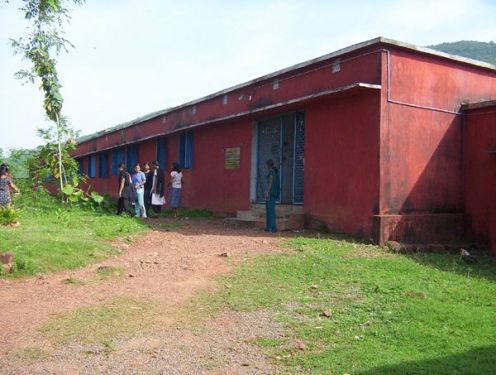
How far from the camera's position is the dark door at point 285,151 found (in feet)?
37.9

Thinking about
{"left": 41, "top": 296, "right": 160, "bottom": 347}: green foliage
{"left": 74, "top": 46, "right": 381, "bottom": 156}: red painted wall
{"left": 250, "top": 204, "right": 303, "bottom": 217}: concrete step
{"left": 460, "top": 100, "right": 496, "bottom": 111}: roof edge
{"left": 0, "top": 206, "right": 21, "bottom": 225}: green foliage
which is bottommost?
{"left": 41, "top": 296, "right": 160, "bottom": 347}: green foliage

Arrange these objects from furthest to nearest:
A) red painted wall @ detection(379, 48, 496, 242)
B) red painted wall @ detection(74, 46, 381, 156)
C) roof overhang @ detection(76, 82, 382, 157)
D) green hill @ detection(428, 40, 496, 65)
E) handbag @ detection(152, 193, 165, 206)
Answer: green hill @ detection(428, 40, 496, 65) < handbag @ detection(152, 193, 165, 206) < red painted wall @ detection(74, 46, 381, 156) < red painted wall @ detection(379, 48, 496, 242) < roof overhang @ detection(76, 82, 382, 157)

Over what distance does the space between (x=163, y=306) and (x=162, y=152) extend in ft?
40.9

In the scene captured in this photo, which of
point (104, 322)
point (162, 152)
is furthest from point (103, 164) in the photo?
point (104, 322)

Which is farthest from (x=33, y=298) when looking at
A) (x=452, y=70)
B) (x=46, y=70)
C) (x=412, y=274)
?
(x=46, y=70)

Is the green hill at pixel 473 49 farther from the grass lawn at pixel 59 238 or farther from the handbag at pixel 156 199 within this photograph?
the grass lawn at pixel 59 238

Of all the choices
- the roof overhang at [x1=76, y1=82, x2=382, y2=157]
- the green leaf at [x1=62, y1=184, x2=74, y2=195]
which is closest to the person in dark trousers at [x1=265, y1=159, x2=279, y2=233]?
the roof overhang at [x1=76, y1=82, x2=382, y2=157]

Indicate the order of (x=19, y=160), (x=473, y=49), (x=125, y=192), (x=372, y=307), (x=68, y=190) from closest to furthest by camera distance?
1. (x=372, y=307)
2. (x=125, y=192)
3. (x=68, y=190)
4. (x=19, y=160)
5. (x=473, y=49)

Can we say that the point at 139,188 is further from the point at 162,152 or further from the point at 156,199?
the point at 162,152

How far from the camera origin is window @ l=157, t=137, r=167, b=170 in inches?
705

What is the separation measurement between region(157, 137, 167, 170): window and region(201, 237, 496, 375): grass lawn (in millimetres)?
10105

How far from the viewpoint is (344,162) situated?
999cm

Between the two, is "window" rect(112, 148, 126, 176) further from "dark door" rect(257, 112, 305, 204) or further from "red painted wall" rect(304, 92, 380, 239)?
"red painted wall" rect(304, 92, 380, 239)

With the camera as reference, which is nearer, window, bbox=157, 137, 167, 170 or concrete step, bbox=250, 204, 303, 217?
concrete step, bbox=250, 204, 303, 217
